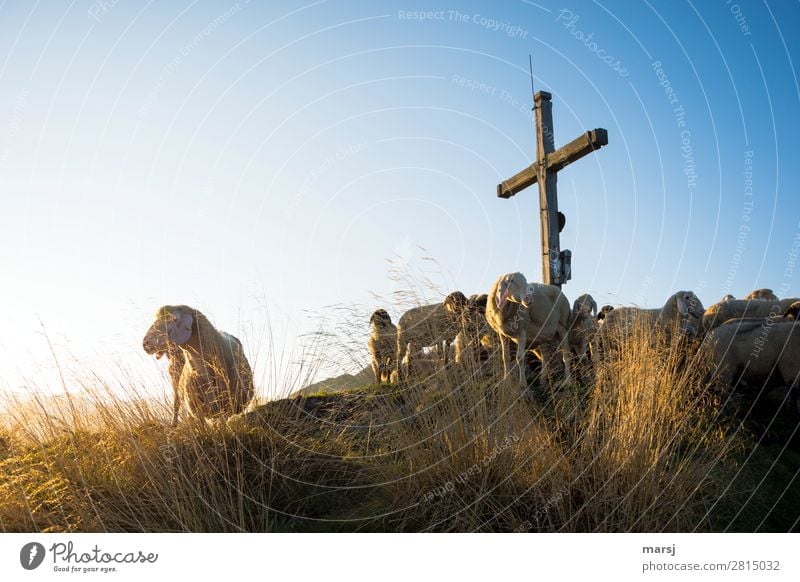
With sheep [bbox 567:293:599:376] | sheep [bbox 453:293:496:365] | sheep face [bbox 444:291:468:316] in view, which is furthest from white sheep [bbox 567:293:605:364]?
sheep face [bbox 444:291:468:316]

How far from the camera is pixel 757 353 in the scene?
645cm

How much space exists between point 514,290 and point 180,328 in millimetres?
4196

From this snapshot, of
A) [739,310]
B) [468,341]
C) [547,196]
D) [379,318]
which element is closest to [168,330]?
[379,318]

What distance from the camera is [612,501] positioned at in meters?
4.18

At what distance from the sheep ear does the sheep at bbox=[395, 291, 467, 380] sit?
2443mm

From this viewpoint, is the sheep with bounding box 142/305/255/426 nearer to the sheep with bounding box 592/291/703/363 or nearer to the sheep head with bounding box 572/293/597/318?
the sheep with bounding box 592/291/703/363

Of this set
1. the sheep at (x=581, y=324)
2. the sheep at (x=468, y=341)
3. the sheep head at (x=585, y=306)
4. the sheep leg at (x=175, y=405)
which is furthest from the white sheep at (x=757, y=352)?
the sheep leg at (x=175, y=405)

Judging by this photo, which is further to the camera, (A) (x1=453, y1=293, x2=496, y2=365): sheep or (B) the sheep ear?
(B) the sheep ear

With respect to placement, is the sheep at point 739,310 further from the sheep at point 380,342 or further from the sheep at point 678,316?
the sheep at point 380,342

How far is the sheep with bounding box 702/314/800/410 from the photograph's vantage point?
632cm

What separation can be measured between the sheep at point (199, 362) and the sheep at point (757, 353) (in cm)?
529

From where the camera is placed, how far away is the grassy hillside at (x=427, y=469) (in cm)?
435
